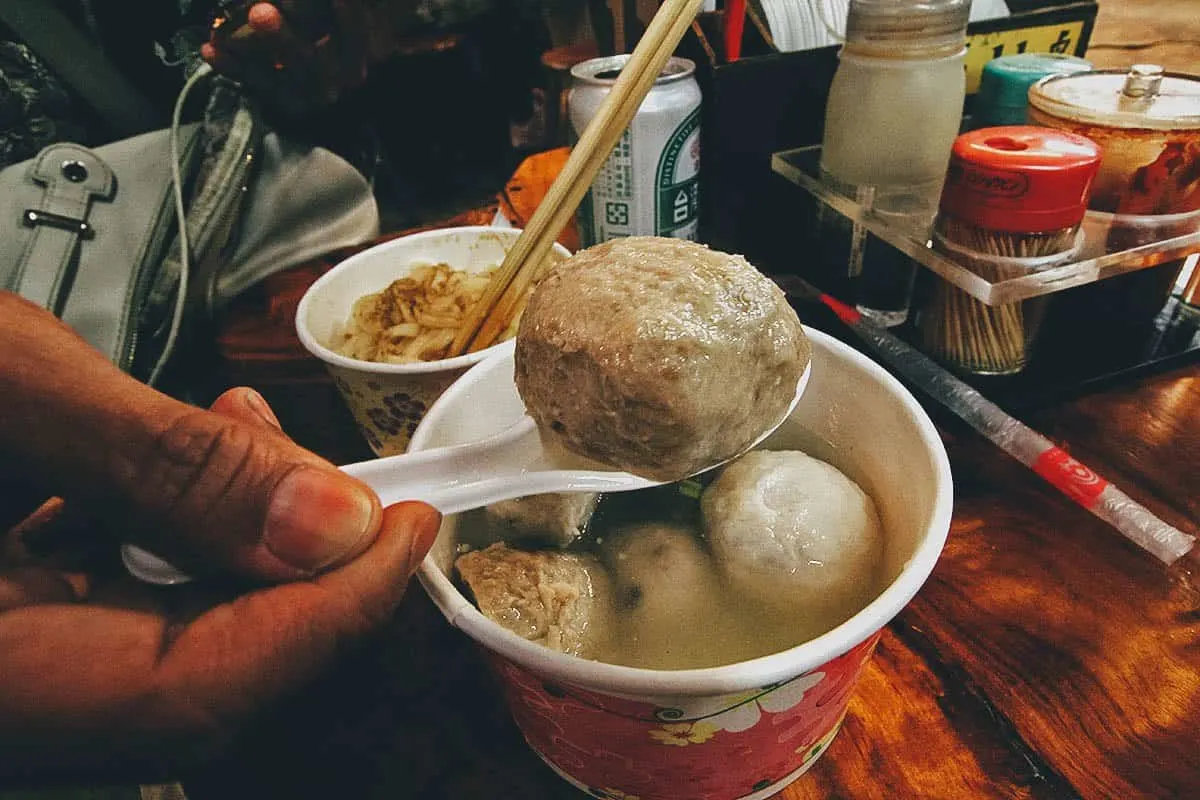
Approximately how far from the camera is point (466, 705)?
75cm

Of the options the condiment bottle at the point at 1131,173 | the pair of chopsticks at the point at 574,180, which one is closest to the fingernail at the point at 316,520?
the pair of chopsticks at the point at 574,180

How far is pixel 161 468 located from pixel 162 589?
10cm

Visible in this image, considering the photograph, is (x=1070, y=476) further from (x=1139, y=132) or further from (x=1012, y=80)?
(x=1012, y=80)

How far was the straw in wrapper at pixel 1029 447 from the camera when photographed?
33.3 inches

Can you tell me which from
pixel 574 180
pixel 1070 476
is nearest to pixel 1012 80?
pixel 1070 476

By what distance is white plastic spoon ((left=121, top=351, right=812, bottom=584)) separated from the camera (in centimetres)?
59

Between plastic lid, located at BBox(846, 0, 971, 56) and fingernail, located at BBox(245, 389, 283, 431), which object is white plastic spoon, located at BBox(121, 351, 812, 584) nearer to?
fingernail, located at BBox(245, 389, 283, 431)

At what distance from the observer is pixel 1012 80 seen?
1326mm

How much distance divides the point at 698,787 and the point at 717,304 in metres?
0.43

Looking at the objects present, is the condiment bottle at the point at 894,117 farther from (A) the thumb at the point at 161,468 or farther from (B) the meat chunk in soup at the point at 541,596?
(A) the thumb at the point at 161,468

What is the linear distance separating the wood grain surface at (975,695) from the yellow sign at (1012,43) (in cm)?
89

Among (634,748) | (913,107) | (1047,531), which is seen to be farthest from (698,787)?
(913,107)

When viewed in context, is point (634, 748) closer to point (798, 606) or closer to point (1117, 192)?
point (798, 606)

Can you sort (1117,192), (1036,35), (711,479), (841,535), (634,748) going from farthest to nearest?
1. (1036,35)
2. (1117,192)
3. (711,479)
4. (841,535)
5. (634,748)
